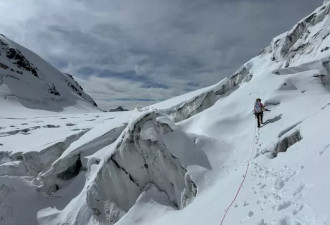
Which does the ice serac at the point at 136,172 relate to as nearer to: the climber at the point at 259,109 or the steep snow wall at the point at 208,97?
the climber at the point at 259,109

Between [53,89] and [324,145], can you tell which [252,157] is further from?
[53,89]

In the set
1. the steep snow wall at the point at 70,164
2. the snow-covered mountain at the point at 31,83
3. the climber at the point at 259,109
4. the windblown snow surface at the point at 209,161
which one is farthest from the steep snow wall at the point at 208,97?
the snow-covered mountain at the point at 31,83

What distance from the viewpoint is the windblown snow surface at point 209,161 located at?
9945 mm

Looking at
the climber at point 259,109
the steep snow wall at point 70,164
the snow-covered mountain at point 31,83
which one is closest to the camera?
the climber at point 259,109

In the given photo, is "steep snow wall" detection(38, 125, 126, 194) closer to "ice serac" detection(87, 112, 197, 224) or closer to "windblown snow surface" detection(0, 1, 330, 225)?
"windblown snow surface" detection(0, 1, 330, 225)

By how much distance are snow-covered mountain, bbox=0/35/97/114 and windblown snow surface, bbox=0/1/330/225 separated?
162 ft

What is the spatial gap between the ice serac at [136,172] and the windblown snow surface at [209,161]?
0.06 meters

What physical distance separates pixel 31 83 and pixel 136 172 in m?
76.6

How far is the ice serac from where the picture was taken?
1734cm

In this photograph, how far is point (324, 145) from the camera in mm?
10422

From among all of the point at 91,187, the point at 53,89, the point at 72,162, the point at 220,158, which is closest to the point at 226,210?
the point at 220,158

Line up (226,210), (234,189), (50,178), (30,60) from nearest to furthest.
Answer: (226,210)
(234,189)
(50,178)
(30,60)

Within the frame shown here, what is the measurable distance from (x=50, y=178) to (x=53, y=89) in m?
70.3

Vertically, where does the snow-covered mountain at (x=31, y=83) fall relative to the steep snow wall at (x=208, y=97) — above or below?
above
